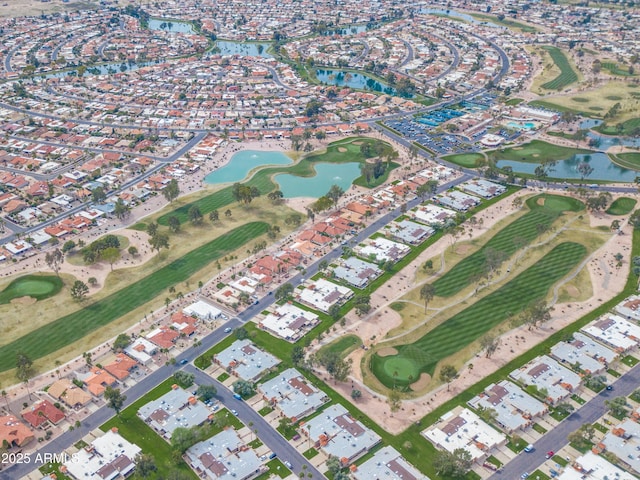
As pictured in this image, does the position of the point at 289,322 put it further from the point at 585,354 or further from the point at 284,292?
the point at 585,354

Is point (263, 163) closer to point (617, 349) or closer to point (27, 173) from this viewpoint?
point (27, 173)

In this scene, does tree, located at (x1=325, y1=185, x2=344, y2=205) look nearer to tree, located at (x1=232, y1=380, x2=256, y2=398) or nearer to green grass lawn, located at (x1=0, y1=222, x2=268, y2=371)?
green grass lawn, located at (x1=0, y1=222, x2=268, y2=371)

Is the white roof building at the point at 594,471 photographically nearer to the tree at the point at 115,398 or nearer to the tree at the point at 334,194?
the tree at the point at 115,398

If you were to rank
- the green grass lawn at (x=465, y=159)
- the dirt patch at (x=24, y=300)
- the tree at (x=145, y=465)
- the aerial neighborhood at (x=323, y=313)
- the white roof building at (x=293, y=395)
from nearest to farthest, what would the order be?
the tree at (x=145, y=465), the aerial neighborhood at (x=323, y=313), the white roof building at (x=293, y=395), the dirt patch at (x=24, y=300), the green grass lawn at (x=465, y=159)

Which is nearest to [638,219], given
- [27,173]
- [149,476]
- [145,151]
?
[149,476]

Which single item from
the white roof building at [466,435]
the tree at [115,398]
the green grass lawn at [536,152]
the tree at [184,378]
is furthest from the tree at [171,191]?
the green grass lawn at [536,152]

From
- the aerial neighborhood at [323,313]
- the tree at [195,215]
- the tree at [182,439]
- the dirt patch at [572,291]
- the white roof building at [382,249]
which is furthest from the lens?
the tree at [195,215]
